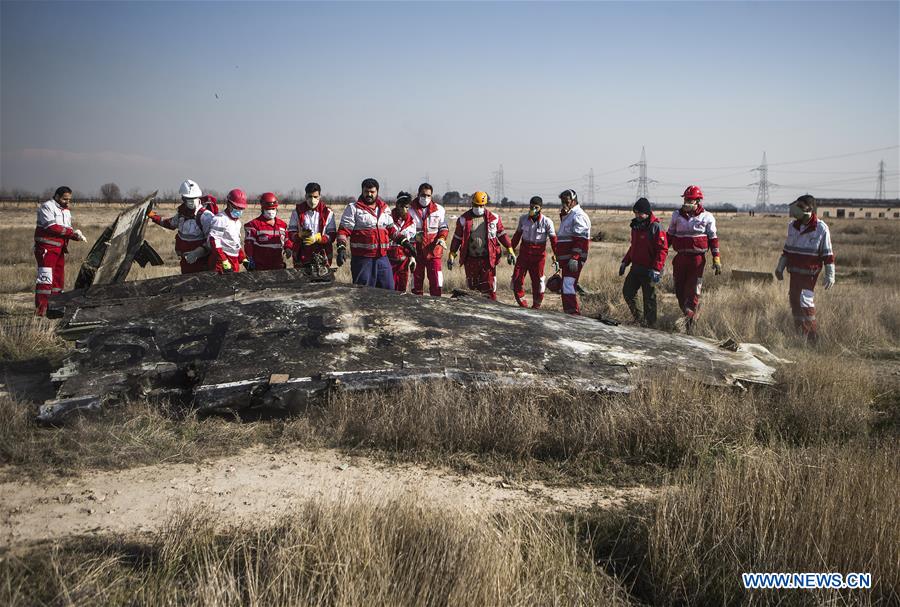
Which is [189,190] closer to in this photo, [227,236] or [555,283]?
[227,236]

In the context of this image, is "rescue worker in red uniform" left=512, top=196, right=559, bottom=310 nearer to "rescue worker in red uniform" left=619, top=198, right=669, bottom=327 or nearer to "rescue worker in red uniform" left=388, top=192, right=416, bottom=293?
"rescue worker in red uniform" left=619, top=198, right=669, bottom=327

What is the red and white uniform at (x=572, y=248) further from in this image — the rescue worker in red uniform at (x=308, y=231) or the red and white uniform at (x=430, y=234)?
the rescue worker in red uniform at (x=308, y=231)

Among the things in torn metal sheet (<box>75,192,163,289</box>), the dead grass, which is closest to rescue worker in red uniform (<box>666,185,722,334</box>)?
the dead grass

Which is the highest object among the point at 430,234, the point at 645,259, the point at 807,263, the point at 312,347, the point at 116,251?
the point at 430,234

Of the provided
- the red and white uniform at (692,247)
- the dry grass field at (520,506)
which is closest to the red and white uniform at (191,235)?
the dry grass field at (520,506)

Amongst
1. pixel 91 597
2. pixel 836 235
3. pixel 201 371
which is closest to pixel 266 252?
pixel 201 371

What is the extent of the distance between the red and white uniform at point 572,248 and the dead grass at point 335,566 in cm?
631

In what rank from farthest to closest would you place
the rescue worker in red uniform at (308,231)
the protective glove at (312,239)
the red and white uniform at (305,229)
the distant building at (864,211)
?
the distant building at (864,211), the red and white uniform at (305,229), the rescue worker in red uniform at (308,231), the protective glove at (312,239)

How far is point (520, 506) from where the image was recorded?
388 cm

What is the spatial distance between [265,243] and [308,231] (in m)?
0.86

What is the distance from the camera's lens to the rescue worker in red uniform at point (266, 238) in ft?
29.4

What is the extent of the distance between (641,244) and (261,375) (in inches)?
250

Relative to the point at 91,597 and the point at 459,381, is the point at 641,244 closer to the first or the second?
the point at 459,381

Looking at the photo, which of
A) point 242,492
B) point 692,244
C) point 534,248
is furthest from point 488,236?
point 242,492
